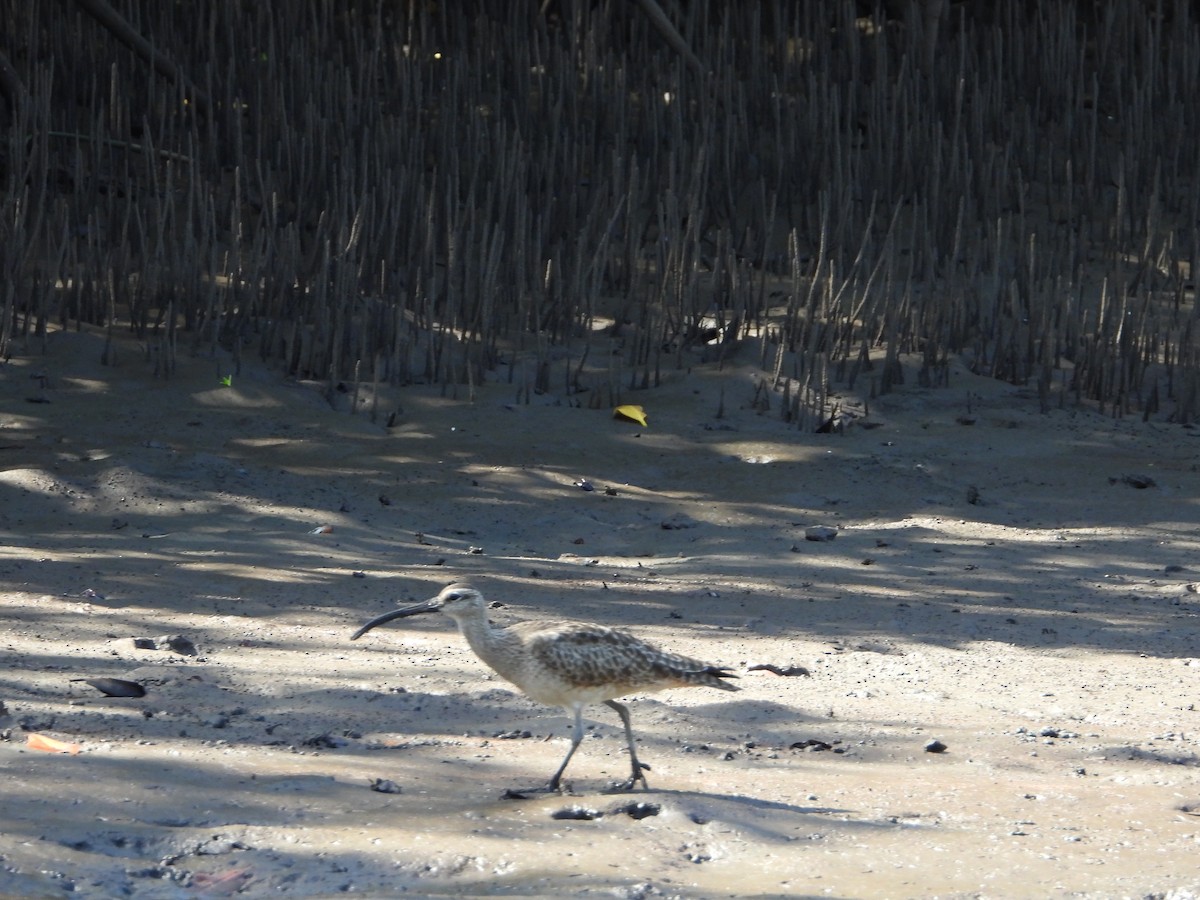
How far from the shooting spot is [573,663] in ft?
12.6

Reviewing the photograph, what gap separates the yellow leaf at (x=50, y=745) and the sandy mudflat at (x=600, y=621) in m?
0.06

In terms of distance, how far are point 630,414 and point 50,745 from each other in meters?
4.30

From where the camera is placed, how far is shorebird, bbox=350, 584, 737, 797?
3869mm

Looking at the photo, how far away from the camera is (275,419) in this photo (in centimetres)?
768

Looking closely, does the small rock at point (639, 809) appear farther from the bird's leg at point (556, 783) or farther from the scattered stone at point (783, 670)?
the scattered stone at point (783, 670)

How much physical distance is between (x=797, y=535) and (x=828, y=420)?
143cm

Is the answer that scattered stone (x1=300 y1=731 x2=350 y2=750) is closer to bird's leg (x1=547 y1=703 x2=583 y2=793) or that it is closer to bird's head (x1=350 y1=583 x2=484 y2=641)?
bird's head (x1=350 y1=583 x2=484 y2=641)

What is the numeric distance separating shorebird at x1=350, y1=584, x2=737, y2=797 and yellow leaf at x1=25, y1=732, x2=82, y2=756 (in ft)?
2.92

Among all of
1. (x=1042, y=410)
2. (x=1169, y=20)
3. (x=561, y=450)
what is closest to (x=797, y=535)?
(x=561, y=450)

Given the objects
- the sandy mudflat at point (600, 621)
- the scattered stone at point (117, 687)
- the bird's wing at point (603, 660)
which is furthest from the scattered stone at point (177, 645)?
the bird's wing at point (603, 660)

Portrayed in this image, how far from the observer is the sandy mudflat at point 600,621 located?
349 cm

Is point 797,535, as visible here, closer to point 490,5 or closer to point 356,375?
point 356,375

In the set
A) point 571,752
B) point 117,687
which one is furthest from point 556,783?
point 117,687

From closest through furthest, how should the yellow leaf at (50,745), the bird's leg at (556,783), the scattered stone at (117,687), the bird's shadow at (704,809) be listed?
the bird's shadow at (704,809) → the bird's leg at (556,783) → the yellow leaf at (50,745) → the scattered stone at (117,687)
